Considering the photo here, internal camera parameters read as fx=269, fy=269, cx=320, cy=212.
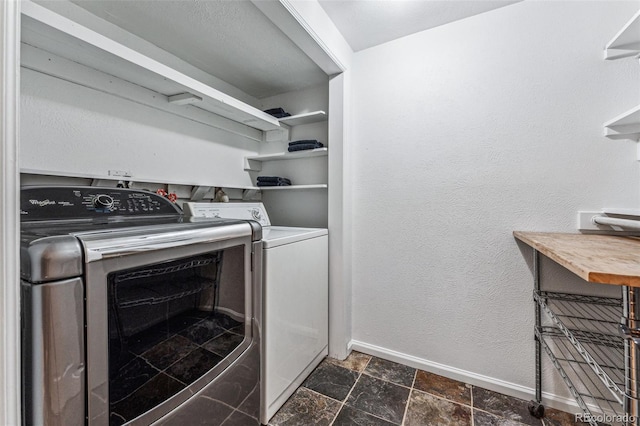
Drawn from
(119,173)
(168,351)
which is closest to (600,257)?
(168,351)

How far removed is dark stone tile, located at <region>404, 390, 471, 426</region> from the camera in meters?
1.38

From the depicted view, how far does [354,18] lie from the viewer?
67.2 inches

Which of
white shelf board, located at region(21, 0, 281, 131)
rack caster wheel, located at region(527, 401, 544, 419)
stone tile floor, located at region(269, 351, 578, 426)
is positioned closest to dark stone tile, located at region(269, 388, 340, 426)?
stone tile floor, located at region(269, 351, 578, 426)

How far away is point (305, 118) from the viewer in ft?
7.23

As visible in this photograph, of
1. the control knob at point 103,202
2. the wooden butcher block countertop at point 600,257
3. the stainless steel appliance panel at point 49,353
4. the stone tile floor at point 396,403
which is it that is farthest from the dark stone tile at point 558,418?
the control knob at point 103,202

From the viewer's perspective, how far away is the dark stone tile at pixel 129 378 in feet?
2.42

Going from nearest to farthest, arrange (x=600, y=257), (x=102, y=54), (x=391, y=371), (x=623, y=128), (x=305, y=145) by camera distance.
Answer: (x=600, y=257) → (x=102, y=54) → (x=623, y=128) → (x=391, y=371) → (x=305, y=145)

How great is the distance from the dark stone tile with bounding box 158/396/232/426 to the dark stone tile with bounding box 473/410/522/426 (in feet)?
4.11

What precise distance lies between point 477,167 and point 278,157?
153 cm

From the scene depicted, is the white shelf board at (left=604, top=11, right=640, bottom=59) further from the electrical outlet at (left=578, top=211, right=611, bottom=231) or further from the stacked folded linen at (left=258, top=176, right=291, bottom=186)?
the stacked folded linen at (left=258, top=176, right=291, bottom=186)

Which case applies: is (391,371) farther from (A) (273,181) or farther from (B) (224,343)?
(A) (273,181)

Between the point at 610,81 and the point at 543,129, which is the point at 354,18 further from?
the point at 610,81

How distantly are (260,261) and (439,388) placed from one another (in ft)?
4.47

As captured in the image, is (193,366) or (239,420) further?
(239,420)
